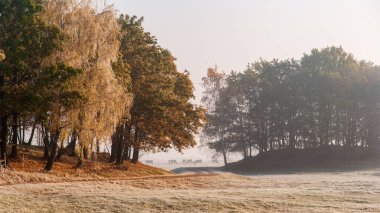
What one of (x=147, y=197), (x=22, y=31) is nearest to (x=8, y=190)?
(x=147, y=197)

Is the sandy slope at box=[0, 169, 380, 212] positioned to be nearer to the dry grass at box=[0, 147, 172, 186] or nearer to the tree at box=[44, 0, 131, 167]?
the dry grass at box=[0, 147, 172, 186]

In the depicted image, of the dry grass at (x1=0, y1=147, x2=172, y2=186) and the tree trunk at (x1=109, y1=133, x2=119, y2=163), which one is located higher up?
the tree trunk at (x1=109, y1=133, x2=119, y2=163)

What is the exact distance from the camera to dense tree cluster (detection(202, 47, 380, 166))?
66.9m

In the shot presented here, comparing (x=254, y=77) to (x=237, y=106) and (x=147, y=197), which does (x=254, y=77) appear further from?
(x=147, y=197)

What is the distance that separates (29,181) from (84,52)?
30.5ft

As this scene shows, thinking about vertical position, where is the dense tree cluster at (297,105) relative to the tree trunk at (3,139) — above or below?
above

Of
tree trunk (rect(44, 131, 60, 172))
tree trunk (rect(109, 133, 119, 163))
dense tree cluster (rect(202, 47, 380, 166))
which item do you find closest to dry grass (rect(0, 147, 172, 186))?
tree trunk (rect(44, 131, 60, 172))

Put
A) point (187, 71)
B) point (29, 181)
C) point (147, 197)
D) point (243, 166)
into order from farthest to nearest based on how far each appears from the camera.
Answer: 1. point (243, 166)
2. point (187, 71)
3. point (29, 181)
4. point (147, 197)

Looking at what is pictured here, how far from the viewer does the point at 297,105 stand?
7044 cm

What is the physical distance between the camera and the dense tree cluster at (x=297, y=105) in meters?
66.9

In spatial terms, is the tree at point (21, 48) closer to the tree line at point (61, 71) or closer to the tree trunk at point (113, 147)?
the tree line at point (61, 71)

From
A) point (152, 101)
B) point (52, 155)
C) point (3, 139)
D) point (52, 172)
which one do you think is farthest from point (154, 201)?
point (152, 101)

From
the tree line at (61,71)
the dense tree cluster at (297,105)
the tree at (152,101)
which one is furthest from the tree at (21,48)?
the dense tree cluster at (297,105)

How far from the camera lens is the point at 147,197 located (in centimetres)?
1772
